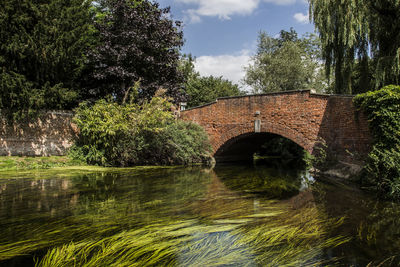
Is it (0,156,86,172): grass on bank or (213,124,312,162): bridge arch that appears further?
(213,124,312,162): bridge arch

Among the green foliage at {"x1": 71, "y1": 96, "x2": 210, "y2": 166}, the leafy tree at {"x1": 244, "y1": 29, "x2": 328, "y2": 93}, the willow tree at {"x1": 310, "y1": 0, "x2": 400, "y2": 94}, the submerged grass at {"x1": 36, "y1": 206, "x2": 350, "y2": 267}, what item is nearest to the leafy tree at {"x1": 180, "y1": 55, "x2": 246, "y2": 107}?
the leafy tree at {"x1": 244, "y1": 29, "x2": 328, "y2": 93}

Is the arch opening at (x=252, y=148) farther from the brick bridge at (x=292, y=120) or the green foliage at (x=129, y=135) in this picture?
the green foliage at (x=129, y=135)

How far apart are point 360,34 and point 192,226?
37.8 feet

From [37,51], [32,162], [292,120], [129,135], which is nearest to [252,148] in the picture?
[292,120]

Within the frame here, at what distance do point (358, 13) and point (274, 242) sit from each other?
37.5ft

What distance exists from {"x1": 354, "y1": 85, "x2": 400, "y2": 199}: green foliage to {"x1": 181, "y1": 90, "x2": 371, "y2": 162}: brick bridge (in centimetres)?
113

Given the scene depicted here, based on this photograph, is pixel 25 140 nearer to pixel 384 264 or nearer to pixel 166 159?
pixel 166 159

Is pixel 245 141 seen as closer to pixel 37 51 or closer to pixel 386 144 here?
pixel 386 144

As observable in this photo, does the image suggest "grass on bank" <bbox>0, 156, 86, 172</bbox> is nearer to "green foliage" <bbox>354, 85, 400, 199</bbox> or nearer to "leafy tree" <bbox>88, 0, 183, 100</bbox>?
"leafy tree" <bbox>88, 0, 183, 100</bbox>

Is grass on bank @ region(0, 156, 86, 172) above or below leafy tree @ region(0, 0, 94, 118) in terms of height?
below

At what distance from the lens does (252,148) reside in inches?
710

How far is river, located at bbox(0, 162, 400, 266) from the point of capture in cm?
313

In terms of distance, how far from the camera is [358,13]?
1125 centimetres

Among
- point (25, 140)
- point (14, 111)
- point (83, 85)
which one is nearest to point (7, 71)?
point (14, 111)
